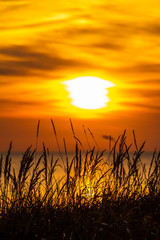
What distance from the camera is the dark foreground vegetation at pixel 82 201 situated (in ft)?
16.0

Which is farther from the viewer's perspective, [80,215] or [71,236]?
[80,215]

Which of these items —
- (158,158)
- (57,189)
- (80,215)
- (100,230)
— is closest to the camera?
(100,230)

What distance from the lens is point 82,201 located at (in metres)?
5.75

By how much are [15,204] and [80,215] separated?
1015 mm

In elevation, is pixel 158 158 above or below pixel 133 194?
above

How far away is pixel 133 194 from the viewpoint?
6055mm

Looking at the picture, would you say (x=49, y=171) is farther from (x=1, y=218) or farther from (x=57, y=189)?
(x=1, y=218)

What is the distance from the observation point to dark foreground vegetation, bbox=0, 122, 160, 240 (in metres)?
4.87

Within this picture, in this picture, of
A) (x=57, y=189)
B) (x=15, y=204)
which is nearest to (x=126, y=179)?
(x=57, y=189)

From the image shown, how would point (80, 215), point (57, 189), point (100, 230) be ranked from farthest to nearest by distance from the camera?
point (57, 189) → point (80, 215) → point (100, 230)

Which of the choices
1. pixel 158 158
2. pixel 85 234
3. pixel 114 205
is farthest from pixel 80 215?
pixel 158 158

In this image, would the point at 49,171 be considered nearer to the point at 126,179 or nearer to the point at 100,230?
the point at 126,179

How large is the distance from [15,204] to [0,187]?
55cm

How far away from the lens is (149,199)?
6.01 m
